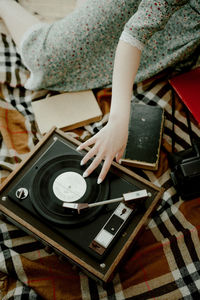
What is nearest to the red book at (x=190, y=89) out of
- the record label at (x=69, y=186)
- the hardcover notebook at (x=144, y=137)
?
the hardcover notebook at (x=144, y=137)

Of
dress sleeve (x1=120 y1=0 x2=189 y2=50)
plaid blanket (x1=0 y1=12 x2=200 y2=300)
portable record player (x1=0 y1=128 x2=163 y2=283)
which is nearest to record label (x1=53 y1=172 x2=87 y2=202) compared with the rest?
portable record player (x1=0 y1=128 x2=163 y2=283)

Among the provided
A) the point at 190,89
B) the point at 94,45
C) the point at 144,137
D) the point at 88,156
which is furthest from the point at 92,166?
the point at 94,45

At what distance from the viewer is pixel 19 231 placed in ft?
2.97

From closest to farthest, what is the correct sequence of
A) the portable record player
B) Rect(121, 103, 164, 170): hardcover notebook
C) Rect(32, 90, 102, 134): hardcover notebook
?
the portable record player, Rect(121, 103, 164, 170): hardcover notebook, Rect(32, 90, 102, 134): hardcover notebook

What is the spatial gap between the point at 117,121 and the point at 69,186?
24cm

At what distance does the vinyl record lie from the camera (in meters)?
0.73

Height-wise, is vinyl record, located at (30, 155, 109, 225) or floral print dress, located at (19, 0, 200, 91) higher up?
floral print dress, located at (19, 0, 200, 91)

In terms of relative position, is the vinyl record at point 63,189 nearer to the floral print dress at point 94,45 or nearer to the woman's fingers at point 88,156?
the woman's fingers at point 88,156

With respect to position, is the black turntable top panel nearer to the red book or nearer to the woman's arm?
the woman's arm

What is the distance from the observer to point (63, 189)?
2.51 feet

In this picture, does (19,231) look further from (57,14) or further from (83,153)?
(57,14)

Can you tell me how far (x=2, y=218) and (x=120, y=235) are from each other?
0.40 m

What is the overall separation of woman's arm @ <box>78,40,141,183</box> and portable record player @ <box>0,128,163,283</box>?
0.04 meters

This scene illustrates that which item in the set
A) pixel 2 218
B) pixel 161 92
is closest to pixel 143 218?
pixel 2 218
